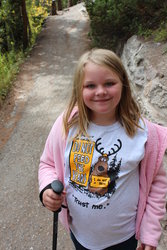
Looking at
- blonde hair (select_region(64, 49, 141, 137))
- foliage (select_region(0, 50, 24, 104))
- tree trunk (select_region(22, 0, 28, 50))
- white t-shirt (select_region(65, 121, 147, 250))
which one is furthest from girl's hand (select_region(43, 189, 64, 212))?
tree trunk (select_region(22, 0, 28, 50))

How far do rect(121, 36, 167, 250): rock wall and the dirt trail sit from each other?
64.0 inches

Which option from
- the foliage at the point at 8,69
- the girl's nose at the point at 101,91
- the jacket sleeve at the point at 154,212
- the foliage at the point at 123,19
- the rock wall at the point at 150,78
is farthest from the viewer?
the foliage at the point at 8,69

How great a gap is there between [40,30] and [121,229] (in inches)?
465

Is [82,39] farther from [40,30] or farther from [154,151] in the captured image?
[154,151]

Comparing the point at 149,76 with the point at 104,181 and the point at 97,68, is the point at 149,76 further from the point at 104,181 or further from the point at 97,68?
the point at 104,181

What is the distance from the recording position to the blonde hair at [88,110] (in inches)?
50.8

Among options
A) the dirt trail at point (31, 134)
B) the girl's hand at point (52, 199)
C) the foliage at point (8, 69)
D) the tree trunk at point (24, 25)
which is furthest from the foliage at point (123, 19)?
the girl's hand at point (52, 199)

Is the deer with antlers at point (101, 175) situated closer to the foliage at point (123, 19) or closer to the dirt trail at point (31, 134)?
the dirt trail at point (31, 134)

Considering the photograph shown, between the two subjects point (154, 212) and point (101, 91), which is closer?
point (101, 91)

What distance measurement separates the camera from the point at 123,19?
5.56m

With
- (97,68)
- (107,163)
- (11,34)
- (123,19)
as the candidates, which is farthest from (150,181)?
(11,34)

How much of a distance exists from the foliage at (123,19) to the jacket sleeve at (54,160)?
11.3ft

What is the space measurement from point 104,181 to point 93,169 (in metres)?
0.09

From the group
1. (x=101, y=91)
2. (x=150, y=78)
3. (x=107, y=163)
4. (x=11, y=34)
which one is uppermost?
(x=101, y=91)
